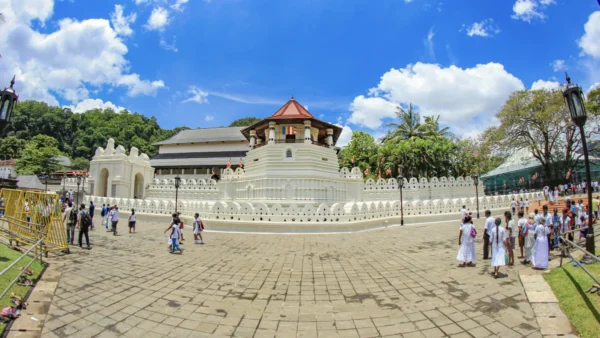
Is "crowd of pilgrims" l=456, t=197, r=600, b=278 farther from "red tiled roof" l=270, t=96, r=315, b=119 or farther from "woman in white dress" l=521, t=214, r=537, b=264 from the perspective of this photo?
"red tiled roof" l=270, t=96, r=315, b=119

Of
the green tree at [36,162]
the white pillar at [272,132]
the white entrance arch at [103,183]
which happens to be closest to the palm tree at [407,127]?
the white pillar at [272,132]

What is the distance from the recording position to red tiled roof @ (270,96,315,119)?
1126 inches

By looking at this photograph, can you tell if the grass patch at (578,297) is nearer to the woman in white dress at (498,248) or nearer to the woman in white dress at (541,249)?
the woman in white dress at (541,249)

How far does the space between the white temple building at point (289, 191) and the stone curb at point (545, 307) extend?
948 centimetres

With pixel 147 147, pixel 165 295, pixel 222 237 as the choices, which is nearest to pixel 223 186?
pixel 222 237

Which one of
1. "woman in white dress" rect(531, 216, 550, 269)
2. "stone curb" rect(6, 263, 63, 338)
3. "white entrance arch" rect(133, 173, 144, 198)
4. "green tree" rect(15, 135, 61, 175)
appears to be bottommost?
"stone curb" rect(6, 263, 63, 338)

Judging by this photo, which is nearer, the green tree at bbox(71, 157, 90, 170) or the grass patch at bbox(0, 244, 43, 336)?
the grass patch at bbox(0, 244, 43, 336)

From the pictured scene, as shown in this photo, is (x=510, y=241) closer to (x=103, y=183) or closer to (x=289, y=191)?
(x=289, y=191)

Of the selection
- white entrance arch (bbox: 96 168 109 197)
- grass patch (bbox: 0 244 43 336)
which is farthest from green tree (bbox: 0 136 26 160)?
grass patch (bbox: 0 244 43 336)

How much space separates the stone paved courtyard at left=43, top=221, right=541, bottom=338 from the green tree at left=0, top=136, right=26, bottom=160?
65218 mm

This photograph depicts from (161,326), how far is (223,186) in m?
24.0

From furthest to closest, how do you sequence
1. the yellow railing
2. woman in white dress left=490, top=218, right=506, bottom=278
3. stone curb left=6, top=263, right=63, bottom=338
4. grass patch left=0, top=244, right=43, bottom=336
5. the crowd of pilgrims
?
the yellow railing → the crowd of pilgrims → woman in white dress left=490, top=218, right=506, bottom=278 → grass patch left=0, top=244, right=43, bottom=336 → stone curb left=6, top=263, right=63, bottom=338

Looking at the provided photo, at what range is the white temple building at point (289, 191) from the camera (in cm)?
1548

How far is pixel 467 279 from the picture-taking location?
6.58 m
